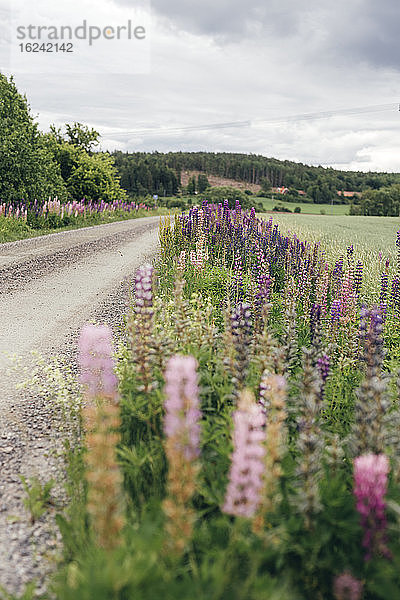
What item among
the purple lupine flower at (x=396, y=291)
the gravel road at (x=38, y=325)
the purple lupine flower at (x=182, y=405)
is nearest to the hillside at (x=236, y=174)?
the gravel road at (x=38, y=325)

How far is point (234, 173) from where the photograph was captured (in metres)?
118

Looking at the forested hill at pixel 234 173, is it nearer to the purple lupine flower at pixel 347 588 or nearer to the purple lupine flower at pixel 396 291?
the purple lupine flower at pixel 396 291

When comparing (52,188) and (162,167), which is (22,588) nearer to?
(52,188)

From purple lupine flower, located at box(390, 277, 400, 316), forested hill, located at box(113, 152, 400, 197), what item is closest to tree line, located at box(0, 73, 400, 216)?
forested hill, located at box(113, 152, 400, 197)

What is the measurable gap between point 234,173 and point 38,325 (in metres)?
116

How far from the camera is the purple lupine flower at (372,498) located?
6.32ft

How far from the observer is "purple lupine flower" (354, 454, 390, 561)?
193 cm

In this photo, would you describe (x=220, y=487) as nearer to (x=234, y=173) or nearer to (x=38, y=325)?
(x=38, y=325)

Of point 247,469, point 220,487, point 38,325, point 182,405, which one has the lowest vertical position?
point 38,325

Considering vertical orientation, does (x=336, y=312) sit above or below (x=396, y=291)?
below

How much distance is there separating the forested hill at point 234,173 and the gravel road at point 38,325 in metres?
75.8

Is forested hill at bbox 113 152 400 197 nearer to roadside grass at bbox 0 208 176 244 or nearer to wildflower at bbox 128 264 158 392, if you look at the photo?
A: roadside grass at bbox 0 208 176 244

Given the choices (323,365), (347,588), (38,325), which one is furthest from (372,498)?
(38,325)

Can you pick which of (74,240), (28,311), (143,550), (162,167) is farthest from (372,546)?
(162,167)
